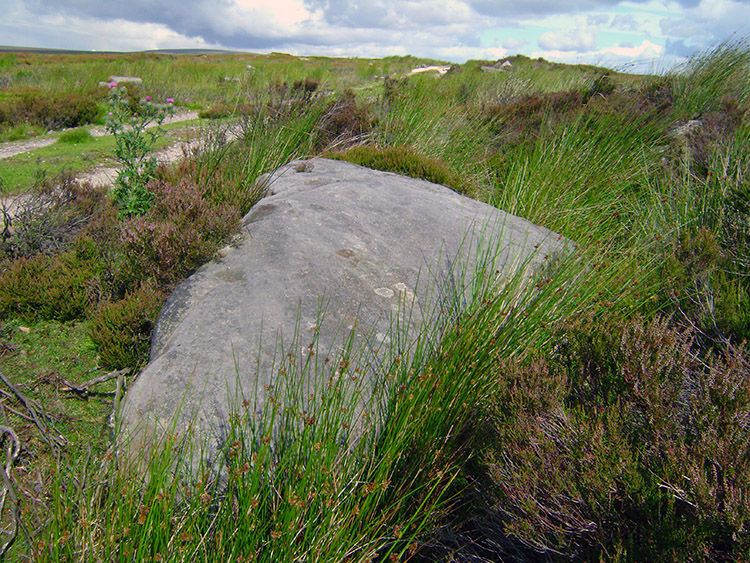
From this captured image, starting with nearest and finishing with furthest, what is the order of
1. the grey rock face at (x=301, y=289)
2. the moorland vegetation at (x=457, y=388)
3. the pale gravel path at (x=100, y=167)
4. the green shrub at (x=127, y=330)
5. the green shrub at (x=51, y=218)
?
the moorland vegetation at (x=457, y=388), the grey rock face at (x=301, y=289), the green shrub at (x=127, y=330), the green shrub at (x=51, y=218), the pale gravel path at (x=100, y=167)

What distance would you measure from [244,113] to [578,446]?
5605 millimetres

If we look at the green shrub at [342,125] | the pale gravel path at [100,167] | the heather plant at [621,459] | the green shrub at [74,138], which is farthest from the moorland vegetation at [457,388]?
the green shrub at [74,138]

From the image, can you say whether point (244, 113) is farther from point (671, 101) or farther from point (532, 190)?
point (671, 101)

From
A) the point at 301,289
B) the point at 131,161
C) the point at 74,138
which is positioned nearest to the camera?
the point at 301,289

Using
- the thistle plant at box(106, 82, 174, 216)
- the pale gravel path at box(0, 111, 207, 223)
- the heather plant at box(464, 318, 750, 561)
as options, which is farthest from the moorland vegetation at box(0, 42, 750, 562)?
the pale gravel path at box(0, 111, 207, 223)

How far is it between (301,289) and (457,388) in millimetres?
1189

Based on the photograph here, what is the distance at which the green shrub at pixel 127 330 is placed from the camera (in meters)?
3.08

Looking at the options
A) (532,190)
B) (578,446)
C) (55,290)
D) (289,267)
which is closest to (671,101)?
(532,190)

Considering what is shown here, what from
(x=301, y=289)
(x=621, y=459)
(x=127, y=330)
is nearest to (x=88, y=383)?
(x=127, y=330)

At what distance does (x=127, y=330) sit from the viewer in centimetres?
311

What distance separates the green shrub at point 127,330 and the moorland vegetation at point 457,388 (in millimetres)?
15

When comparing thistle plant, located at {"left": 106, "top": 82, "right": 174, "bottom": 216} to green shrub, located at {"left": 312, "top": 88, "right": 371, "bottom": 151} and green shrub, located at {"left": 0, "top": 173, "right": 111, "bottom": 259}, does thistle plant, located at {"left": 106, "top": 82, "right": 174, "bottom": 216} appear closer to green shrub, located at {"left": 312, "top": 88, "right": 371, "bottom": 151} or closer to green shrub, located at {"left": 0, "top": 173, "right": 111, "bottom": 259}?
green shrub, located at {"left": 0, "top": 173, "right": 111, "bottom": 259}

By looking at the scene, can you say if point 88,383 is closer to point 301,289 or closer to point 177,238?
point 177,238

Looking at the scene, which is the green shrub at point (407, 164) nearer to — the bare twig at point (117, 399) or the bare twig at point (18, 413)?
the bare twig at point (117, 399)
